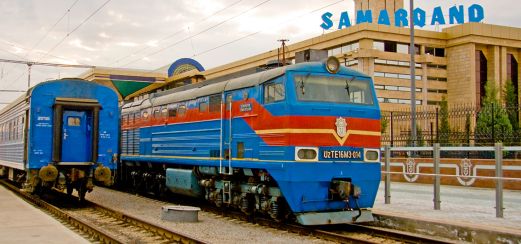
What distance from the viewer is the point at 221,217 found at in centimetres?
1445

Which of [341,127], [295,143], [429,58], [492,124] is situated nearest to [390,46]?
[429,58]

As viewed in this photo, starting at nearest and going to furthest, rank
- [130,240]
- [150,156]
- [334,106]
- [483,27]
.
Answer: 1. [130,240]
2. [334,106]
3. [150,156]
4. [483,27]

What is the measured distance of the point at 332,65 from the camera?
12516 mm

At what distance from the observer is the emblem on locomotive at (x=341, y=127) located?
39.6 ft

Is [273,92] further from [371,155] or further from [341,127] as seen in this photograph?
[371,155]

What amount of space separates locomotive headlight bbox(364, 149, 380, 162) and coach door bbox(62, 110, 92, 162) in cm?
847

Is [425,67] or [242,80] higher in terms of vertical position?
[425,67]

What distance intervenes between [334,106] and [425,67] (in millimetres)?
62355

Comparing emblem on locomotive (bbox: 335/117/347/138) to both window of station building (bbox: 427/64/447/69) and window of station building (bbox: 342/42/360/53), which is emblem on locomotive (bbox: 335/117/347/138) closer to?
window of station building (bbox: 342/42/360/53)

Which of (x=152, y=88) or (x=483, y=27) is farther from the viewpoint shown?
(x=483, y=27)

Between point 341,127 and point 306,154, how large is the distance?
1102 millimetres

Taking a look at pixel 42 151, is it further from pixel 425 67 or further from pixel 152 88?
pixel 425 67

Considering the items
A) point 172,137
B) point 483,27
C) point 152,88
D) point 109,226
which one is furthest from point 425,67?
point 109,226

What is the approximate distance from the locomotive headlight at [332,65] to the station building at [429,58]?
176 feet
